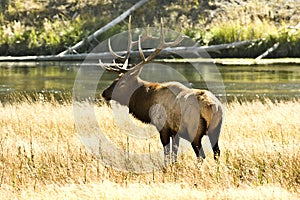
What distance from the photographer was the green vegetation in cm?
2416

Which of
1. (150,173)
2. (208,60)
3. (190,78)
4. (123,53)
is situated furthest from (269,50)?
(150,173)

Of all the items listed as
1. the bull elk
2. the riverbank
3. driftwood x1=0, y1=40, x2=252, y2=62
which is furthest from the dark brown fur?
driftwood x1=0, y1=40, x2=252, y2=62

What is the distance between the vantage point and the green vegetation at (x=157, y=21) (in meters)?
24.2

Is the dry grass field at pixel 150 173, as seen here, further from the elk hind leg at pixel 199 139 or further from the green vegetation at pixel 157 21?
the green vegetation at pixel 157 21

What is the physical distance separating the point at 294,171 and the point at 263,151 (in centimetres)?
68

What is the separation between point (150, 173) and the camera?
20.8ft

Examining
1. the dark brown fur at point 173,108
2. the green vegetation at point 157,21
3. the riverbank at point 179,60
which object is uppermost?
the dark brown fur at point 173,108

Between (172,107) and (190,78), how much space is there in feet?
41.6

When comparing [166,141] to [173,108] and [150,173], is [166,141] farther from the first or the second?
[150,173]

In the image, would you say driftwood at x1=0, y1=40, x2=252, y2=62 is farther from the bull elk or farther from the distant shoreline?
the bull elk

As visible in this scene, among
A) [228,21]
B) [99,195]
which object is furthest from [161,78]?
[99,195]

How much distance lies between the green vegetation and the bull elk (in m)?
16.5

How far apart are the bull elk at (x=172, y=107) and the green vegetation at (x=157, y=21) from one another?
16529 mm

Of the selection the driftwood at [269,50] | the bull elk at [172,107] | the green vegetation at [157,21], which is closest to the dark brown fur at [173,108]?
the bull elk at [172,107]
